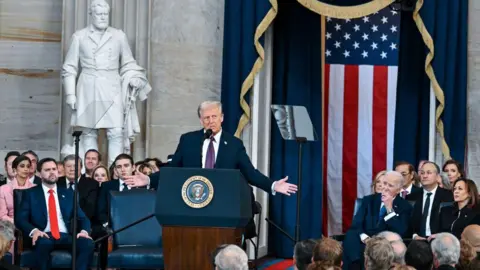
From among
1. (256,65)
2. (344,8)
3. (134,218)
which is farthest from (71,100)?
(344,8)

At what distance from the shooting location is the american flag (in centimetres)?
1275

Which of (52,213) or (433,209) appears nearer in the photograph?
(52,213)

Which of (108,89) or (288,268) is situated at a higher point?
(108,89)

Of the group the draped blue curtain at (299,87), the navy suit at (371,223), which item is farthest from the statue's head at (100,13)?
the navy suit at (371,223)

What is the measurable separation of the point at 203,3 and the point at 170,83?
3.02 ft

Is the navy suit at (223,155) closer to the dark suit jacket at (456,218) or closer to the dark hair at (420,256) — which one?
the dark suit jacket at (456,218)

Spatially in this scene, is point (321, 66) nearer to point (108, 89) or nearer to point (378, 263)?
point (108, 89)

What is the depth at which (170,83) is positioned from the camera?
1180 centimetres

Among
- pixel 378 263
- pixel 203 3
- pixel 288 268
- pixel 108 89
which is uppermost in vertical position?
pixel 203 3

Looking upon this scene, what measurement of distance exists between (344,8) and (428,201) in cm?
272

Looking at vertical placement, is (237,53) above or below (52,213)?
above

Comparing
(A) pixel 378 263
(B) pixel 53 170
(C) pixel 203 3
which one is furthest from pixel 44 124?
(A) pixel 378 263

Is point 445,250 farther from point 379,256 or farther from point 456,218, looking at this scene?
point 456,218

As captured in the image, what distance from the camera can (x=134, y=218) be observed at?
923cm
